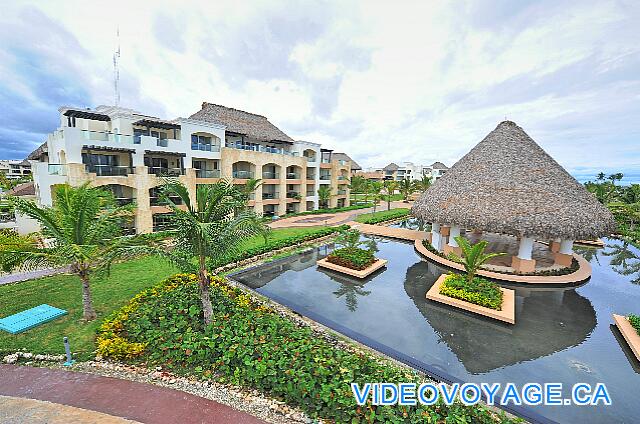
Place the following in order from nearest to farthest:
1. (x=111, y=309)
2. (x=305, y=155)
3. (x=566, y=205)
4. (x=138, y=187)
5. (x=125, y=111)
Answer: (x=111, y=309)
(x=566, y=205)
(x=138, y=187)
(x=125, y=111)
(x=305, y=155)

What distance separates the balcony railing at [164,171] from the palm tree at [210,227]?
1715 cm

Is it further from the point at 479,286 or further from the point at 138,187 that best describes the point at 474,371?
the point at 138,187

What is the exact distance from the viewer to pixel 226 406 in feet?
22.0

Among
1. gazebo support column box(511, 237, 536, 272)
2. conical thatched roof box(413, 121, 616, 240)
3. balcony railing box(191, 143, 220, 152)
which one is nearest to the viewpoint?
conical thatched roof box(413, 121, 616, 240)

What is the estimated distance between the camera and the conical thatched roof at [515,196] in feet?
50.0

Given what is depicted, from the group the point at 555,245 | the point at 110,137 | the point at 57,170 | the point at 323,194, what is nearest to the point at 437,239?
the point at 555,245

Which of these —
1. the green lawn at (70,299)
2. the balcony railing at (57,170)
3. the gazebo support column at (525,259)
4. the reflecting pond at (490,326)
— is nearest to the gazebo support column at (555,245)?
the reflecting pond at (490,326)

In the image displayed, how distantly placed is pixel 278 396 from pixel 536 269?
16.9m

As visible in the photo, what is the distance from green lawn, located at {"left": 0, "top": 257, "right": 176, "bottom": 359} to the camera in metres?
8.75

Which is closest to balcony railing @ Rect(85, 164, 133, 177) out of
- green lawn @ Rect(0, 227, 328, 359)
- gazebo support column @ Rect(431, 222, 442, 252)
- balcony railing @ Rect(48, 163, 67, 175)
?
balcony railing @ Rect(48, 163, 67, 175)

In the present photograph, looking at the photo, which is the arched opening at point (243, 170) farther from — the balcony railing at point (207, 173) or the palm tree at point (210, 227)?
the palm tree at point (210, 227)

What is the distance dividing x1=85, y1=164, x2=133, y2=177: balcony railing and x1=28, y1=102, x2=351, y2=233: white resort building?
0.19 ft

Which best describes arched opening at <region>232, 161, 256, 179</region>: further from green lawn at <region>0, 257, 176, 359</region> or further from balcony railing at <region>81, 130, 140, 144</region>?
green lawn at <region>0, 257, 176, 359</region>

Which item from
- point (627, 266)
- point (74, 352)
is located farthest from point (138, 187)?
point (627, 266)
